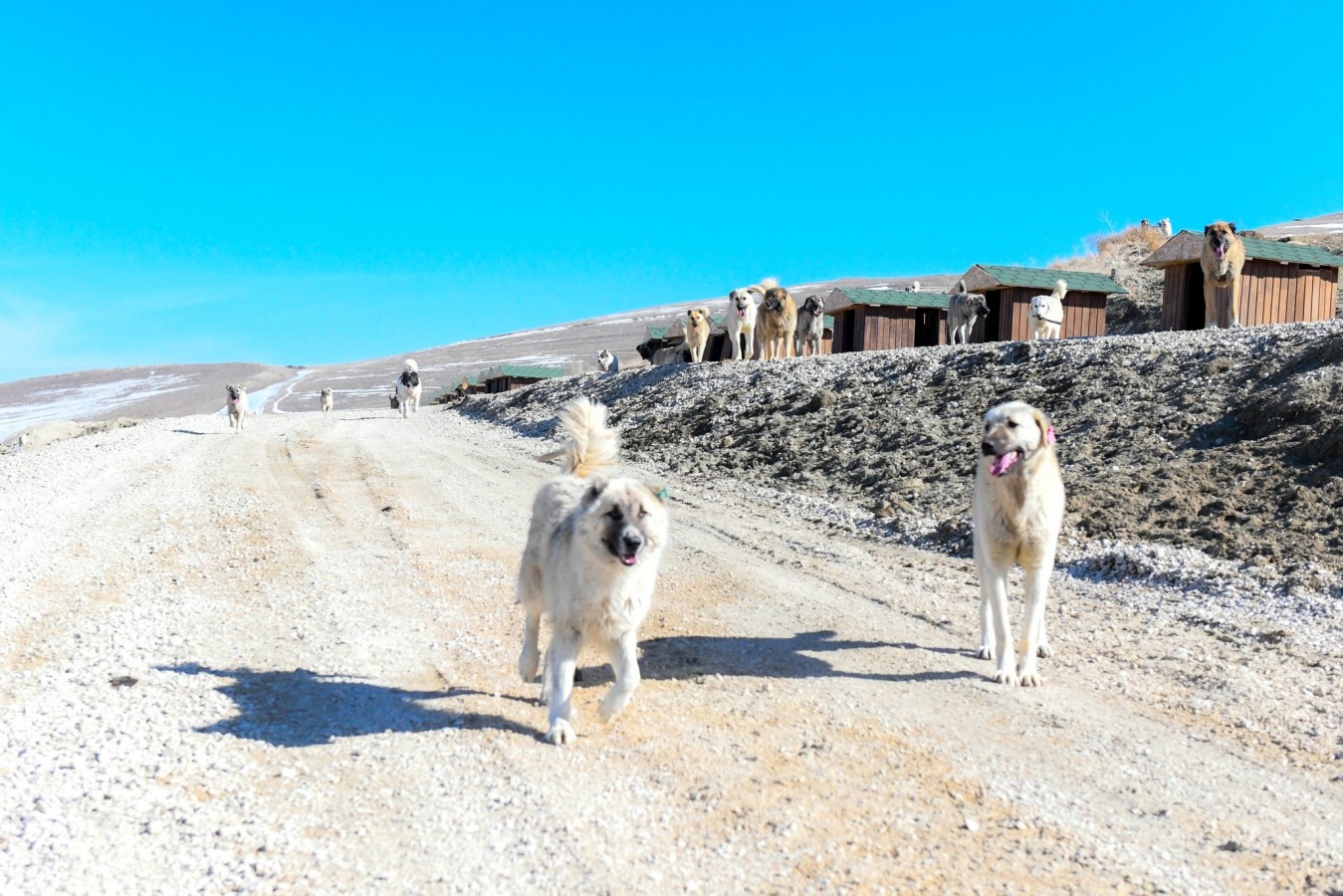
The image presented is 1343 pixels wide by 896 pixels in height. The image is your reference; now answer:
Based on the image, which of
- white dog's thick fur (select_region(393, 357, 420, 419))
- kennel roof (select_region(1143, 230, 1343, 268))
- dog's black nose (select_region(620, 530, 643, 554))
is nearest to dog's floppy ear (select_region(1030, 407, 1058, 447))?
dog's black nose (select_region(620, 530, 643, 554))

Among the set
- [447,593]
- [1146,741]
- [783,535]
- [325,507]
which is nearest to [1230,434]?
[783,535]

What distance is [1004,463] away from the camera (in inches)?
249

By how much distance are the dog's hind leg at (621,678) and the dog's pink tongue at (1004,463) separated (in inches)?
107

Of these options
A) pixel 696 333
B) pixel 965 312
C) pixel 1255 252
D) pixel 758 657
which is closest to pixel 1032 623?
pixel 758 657

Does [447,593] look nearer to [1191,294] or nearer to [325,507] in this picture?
[325,507]

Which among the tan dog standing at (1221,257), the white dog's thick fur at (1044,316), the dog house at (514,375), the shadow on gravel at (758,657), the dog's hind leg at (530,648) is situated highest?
the tan dog standing at (1221,257)

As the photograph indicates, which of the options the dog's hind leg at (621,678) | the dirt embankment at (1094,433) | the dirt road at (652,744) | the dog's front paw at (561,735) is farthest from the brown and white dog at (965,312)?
the dog's front paw at (561,735)

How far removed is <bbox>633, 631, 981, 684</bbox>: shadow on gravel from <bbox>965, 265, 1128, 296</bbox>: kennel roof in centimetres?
2718

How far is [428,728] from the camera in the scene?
5328 millimetres

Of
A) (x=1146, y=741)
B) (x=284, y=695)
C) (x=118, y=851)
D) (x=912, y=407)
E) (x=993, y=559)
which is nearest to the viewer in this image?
(x=118, y=851)

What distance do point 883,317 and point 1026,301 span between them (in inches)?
201

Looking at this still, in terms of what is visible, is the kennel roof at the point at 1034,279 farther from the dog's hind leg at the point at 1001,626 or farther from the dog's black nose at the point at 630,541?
the dog's black nose at the point at 630,541

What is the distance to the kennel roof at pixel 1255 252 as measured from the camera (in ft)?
88.5

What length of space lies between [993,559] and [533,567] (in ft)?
9.85
